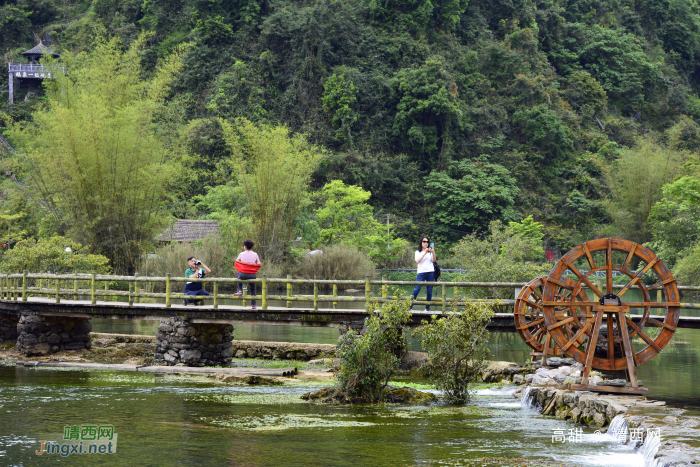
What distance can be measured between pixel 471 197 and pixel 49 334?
1321 inches

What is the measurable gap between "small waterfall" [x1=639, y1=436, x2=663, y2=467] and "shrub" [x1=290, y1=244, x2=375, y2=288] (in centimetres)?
2741

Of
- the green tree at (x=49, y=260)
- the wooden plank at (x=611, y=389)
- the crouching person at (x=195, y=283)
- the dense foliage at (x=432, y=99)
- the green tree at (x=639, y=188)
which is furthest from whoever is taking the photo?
the dense foliage at (x=432, y=99)

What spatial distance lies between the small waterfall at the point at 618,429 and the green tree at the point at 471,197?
37.4m

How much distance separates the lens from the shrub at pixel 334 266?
122 ft

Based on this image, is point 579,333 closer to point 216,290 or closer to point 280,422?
point 280,422

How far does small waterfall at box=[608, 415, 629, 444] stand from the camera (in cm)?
1055

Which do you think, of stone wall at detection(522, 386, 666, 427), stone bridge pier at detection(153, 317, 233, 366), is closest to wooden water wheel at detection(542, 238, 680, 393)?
stone wall at detection(522, 386, 666, 427)

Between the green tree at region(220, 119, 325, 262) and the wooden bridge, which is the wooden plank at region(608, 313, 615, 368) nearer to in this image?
the wooden bridge

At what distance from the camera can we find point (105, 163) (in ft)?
86.1

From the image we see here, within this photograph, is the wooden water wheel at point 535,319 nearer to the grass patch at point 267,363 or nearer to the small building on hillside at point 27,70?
the grass patch at point 267,363

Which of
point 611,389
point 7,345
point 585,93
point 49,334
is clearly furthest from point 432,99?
point 611,389

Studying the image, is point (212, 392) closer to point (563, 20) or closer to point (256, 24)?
point (256, 24)

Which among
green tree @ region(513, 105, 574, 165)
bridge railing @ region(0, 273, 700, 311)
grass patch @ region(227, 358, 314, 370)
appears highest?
green tree @ region(513, 105, 574, 165)

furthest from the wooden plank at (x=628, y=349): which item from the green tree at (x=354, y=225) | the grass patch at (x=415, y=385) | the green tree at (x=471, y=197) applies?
the green tree at (x=471, y=197)
